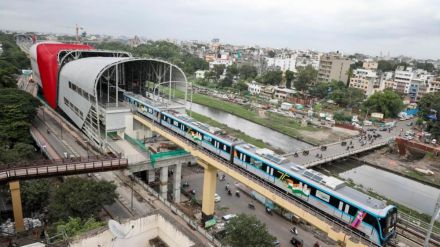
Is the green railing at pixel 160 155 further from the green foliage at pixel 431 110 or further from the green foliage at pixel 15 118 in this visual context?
the green foliage at pixel 431 110

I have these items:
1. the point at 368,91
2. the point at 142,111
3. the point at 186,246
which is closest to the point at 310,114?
the point at 368,91

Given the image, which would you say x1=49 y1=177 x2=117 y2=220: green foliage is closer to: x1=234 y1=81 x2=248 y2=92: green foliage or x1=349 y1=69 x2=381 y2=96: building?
x1=234 y1=81 x2=248 y2=92: green foliage

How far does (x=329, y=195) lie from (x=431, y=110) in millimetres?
54064

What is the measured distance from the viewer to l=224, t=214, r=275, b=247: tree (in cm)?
2078

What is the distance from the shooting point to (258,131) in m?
67.5

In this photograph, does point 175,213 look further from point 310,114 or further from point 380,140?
point 310,114

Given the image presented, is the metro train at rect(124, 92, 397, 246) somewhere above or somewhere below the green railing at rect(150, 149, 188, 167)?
above

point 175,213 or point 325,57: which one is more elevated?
point 325,57

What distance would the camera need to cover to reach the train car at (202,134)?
91.5 ft

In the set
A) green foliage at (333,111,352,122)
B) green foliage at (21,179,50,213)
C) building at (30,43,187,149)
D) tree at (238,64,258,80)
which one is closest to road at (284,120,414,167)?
green foliage at (333,111,352,122)

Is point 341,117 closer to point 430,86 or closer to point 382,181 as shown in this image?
point 382,181

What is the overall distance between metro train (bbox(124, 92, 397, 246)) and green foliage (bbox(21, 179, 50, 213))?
1418cm

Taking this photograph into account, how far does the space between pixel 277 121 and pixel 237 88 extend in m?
36.9

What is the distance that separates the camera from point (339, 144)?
186ft
